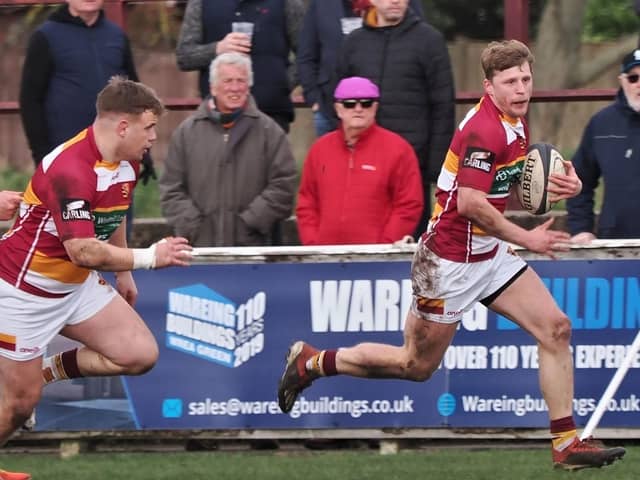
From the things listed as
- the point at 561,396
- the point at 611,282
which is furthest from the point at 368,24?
the point at 561,396

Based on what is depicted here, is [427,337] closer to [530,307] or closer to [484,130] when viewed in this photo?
[530,307]

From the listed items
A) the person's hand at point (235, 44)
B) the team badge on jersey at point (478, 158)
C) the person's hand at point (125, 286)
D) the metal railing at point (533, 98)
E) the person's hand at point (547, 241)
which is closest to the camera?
the person's hand at point (547, 241)

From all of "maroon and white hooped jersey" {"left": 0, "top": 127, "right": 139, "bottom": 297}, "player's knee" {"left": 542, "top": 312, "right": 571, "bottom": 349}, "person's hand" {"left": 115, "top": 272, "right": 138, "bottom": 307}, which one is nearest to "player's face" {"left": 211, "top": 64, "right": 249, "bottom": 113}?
"person's hand" {"left": 115, "top": 272, "right": 138, "bottom": 307}

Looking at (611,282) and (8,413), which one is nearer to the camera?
(8,413)

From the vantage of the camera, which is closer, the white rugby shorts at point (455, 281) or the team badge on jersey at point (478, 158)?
the team badge on jersey at point (478, 158)

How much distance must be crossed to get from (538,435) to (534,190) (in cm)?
176

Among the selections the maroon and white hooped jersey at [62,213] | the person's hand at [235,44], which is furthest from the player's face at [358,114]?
the maroon and white hooped jersey at [62,213]

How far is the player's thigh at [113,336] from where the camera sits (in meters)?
7.67

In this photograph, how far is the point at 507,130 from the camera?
758 cm

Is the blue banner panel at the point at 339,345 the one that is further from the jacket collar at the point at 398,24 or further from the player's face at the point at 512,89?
the jacket collar at the point at 398,24

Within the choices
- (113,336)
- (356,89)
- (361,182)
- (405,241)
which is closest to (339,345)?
(405,241)

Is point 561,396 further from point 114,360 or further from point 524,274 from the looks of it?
point 114,360

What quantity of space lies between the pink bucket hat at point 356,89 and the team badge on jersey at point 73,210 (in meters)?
2.56

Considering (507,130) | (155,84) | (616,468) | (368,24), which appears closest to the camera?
(507,130)
